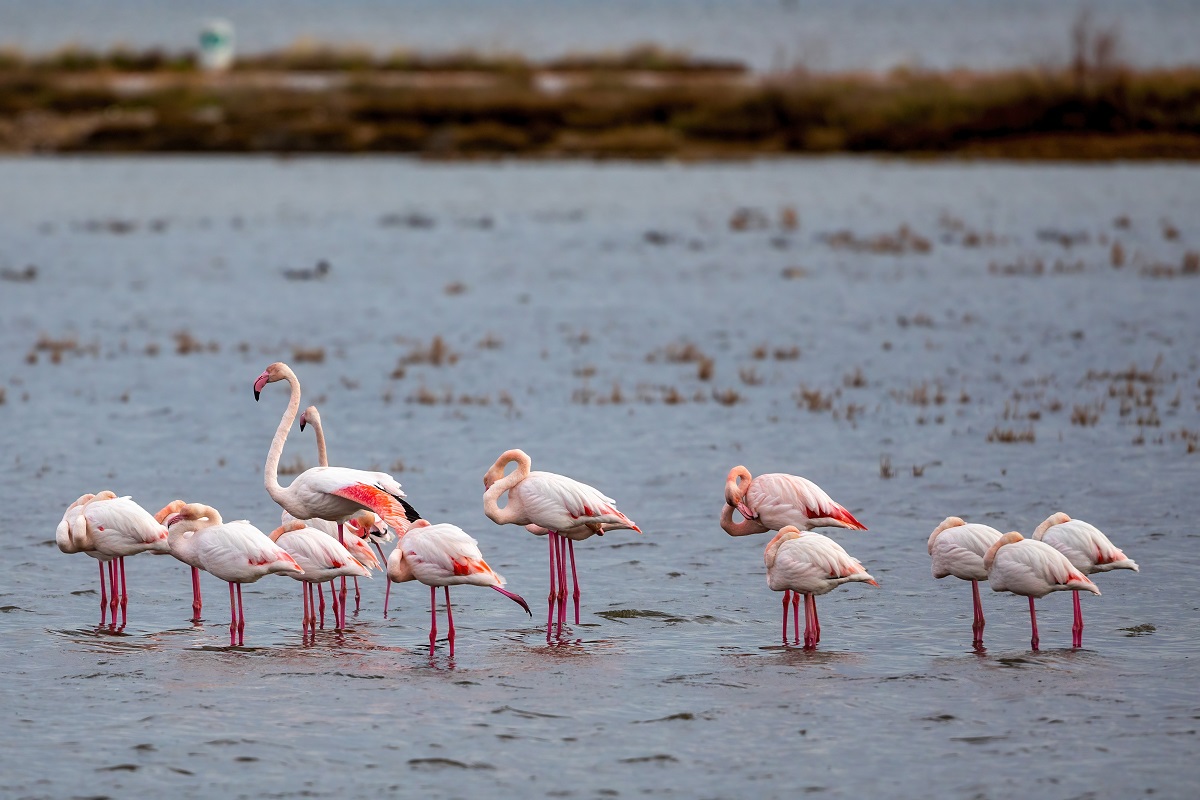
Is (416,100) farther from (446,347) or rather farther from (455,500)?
(455,500)

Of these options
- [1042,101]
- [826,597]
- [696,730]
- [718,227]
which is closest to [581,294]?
[718,227]

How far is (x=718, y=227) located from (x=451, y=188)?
40.0 ft

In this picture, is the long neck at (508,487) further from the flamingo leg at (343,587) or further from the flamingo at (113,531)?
the flamingo at (113,531)

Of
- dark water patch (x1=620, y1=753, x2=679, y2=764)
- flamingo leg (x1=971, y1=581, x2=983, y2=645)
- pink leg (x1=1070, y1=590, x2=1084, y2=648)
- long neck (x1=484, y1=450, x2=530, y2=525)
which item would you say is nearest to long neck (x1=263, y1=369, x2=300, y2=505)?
long neck (x1=484, y1=450, x2=530, y2=525)

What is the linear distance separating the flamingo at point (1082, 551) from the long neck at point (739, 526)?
1.83 meters

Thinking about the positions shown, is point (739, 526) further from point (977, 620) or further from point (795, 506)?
point (977, 620)

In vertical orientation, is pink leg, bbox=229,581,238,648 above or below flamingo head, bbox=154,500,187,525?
below

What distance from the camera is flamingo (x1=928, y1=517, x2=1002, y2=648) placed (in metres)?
9.52

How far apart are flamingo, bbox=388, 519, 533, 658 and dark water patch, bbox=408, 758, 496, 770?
1.48 metres

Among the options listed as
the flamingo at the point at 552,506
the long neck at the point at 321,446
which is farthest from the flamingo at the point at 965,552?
the long neck at the point at 321,446

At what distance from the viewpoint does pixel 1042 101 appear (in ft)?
166

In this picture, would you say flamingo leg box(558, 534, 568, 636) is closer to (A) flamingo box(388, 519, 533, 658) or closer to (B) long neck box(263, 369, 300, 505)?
(A) flamingo box(388, 519, 533, 658)

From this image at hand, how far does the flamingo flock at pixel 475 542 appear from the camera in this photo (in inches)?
368

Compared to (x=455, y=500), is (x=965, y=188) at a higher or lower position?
higher
